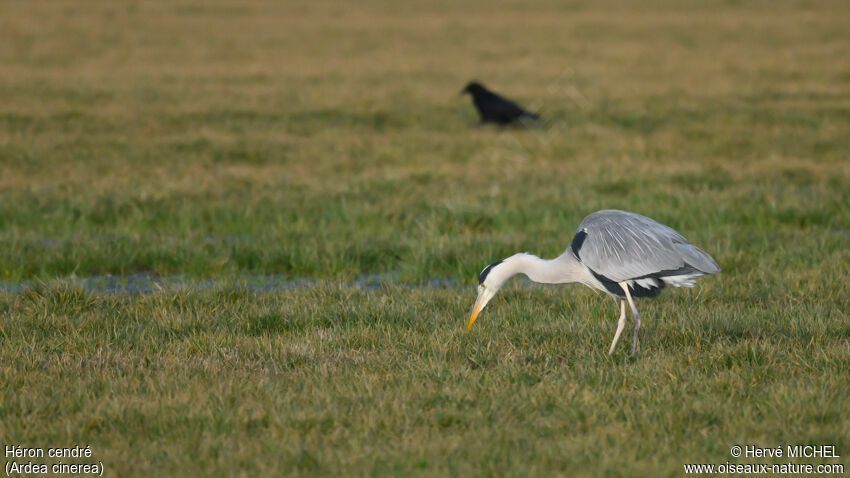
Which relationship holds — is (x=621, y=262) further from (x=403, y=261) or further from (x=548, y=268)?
(x=403, y=261)

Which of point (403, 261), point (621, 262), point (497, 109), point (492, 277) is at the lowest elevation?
point (403, 261)

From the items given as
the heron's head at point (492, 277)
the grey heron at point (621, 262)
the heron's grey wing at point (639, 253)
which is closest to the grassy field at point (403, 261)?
the heron's head at point (492, 277)

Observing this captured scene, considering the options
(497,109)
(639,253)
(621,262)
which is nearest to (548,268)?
(621,262)

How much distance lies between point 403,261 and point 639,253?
3.91 meters

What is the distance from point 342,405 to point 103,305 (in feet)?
10.4

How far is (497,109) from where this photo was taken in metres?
19.2

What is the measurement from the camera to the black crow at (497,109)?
758 inches

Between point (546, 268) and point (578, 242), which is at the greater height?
point (578, 242)

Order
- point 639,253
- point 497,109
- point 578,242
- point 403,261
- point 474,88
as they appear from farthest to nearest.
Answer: point 474,88, point 497,109, point 403,261, point 578,242, point 639,253

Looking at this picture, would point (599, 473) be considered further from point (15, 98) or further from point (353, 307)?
point (15, 98)

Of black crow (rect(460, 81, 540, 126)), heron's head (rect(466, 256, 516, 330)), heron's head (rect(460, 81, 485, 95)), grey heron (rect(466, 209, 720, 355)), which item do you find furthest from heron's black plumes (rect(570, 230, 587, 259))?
heron's head (rect(460, 81, 485, 95))

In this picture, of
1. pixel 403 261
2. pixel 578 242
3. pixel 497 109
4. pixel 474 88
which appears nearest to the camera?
pixel 578 242

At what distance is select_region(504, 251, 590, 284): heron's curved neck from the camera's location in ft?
21.7

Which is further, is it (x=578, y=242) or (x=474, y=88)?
(x=474, y=88)
